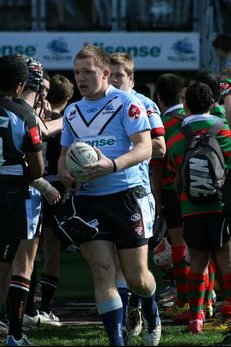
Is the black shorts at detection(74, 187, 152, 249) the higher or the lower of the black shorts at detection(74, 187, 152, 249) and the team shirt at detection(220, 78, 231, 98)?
the lower

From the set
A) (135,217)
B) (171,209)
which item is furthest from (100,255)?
(171,209)

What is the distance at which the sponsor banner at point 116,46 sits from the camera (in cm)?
1869

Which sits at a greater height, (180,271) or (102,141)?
(102,141)

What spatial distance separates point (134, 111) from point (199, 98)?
1.32 metres

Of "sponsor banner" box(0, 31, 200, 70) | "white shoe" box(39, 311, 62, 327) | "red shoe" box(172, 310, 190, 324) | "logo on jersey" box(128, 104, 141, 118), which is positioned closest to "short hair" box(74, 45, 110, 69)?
"logo on jersey" box(128, 104, 141, 118)

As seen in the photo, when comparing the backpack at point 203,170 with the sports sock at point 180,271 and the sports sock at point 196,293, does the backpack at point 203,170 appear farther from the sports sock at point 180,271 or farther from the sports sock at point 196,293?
the sports sock at point 180,271

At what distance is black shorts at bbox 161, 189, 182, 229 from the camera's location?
353 inches

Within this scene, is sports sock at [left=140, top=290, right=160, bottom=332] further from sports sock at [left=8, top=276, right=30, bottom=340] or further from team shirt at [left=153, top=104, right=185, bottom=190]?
team shirt at [left=153, top=104, right=185, bottom=190]

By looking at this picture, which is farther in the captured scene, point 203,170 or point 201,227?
point 201,227

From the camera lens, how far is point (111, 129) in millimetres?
6809

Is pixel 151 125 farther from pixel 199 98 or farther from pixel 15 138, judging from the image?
pixel 15 138

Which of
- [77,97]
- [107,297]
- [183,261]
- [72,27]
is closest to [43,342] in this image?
[107,297]

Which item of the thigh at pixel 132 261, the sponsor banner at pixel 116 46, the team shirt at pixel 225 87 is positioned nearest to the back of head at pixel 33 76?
the team shirt at pixel 225 87

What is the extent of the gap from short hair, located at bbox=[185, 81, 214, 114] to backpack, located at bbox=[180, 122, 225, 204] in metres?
0.27
